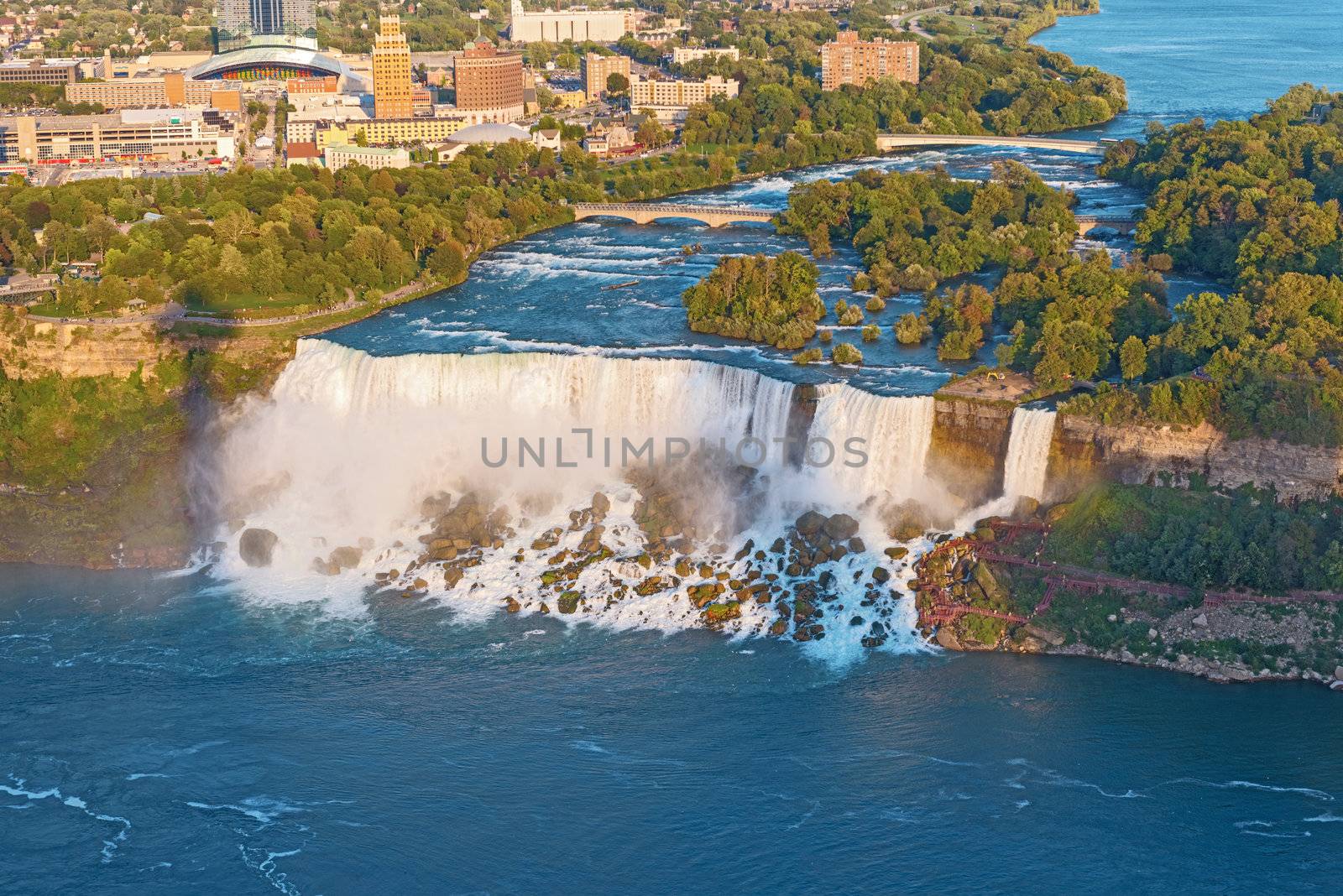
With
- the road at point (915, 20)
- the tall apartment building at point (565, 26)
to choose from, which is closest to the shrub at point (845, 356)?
the road at point (915, 20)

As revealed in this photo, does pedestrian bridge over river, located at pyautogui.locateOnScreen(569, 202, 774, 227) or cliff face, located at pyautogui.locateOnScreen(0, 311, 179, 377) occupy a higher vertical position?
pedestrian bridge over river, located at pyautogui.locateOnScreen(569, 202, 774, 227)

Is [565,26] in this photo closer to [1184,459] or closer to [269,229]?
[269,229]

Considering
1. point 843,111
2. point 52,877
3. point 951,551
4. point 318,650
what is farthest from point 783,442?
point 843,111

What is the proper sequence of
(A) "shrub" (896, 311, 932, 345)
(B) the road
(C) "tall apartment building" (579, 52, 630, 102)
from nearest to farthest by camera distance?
(A) "shrub" (896, 311, 932, 345) < (C) "tall apartment building" (579, 52, 630, 102) < (B) the road

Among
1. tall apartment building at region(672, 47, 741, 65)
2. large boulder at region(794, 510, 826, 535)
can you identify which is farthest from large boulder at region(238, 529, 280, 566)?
tall apartment building at region(672, 47, 741, 65)

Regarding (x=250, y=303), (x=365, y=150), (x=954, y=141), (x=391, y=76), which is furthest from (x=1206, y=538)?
(x=391, y=76)

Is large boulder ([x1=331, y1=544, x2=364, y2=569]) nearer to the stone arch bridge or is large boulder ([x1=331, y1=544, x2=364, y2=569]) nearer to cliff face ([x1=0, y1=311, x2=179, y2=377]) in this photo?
cliff face ([x1=0, y1=311, x2=179, y2=377])
